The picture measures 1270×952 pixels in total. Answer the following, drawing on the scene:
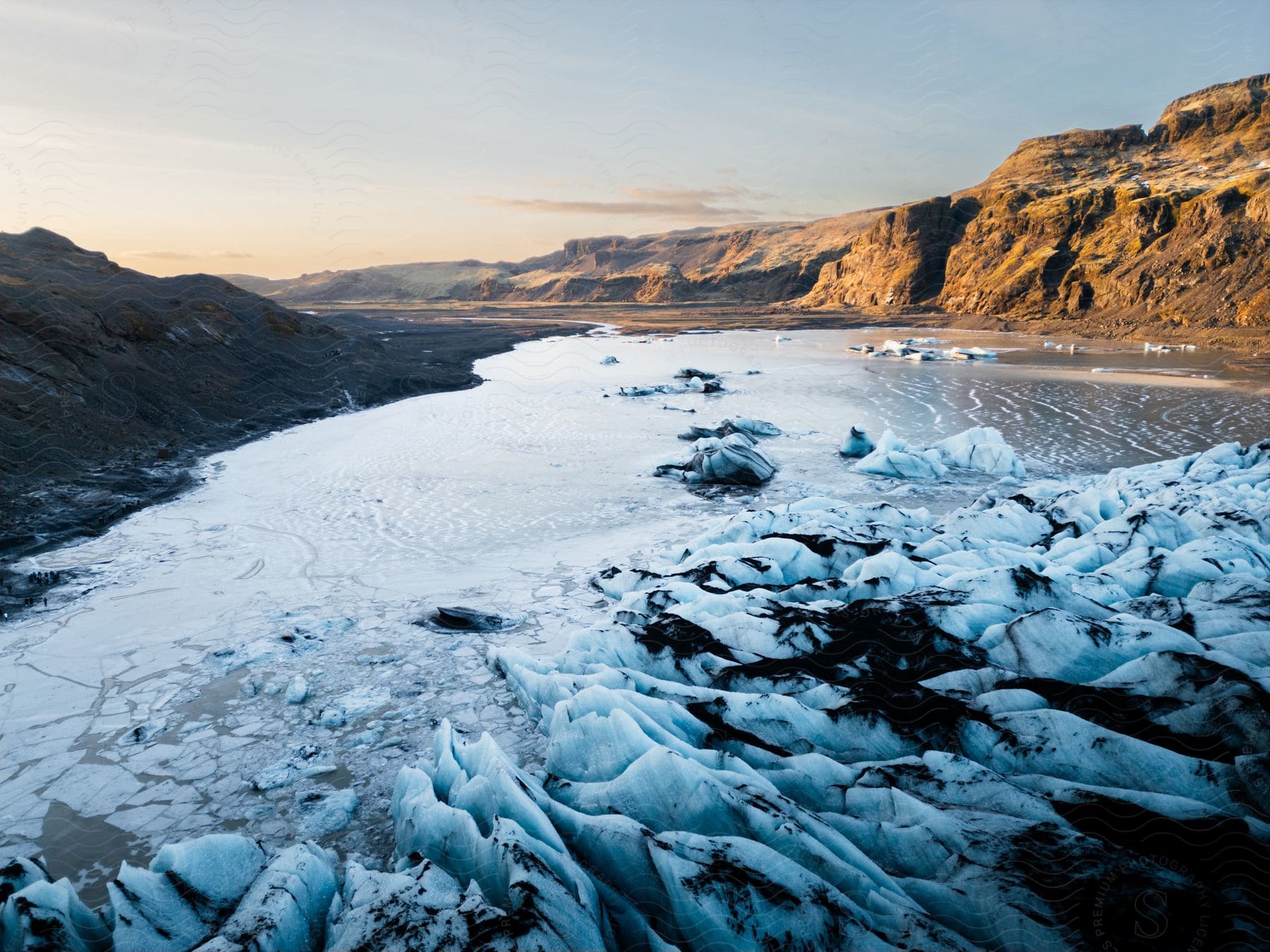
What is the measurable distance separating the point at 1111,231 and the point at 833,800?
60045 millimetres

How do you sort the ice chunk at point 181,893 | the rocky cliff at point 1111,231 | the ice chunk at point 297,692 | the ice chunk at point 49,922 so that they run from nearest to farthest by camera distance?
the ice chunk at point 49,922 → the ice chunk at point 181,893 → the ice chunk at point 297,692 → the rocky cliff at point 1111,231

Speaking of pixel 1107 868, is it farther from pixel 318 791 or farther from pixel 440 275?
pixel 440 275

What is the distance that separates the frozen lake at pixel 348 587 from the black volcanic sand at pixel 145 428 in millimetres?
620

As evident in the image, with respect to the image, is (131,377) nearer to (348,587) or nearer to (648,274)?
(348,587)

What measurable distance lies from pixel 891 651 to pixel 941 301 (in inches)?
2727

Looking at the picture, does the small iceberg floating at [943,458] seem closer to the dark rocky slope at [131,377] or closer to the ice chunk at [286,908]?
the ice chunk at [286,908]

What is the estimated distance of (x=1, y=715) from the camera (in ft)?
17.1

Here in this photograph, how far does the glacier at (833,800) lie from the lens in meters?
2.91

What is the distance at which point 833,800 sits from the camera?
3.75 m

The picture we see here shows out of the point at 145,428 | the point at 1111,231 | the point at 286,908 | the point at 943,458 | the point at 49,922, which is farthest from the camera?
the point at 1111,231

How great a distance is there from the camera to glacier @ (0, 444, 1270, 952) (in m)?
2.91

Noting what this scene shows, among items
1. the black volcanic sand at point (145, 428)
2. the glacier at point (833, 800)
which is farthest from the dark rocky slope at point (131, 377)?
the glacier at point (833, 800)

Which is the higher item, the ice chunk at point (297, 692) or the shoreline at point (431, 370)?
the shoreline at point (431, 370)

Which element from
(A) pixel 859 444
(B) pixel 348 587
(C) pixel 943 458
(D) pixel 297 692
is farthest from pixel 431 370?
(D) pixel 297 692
